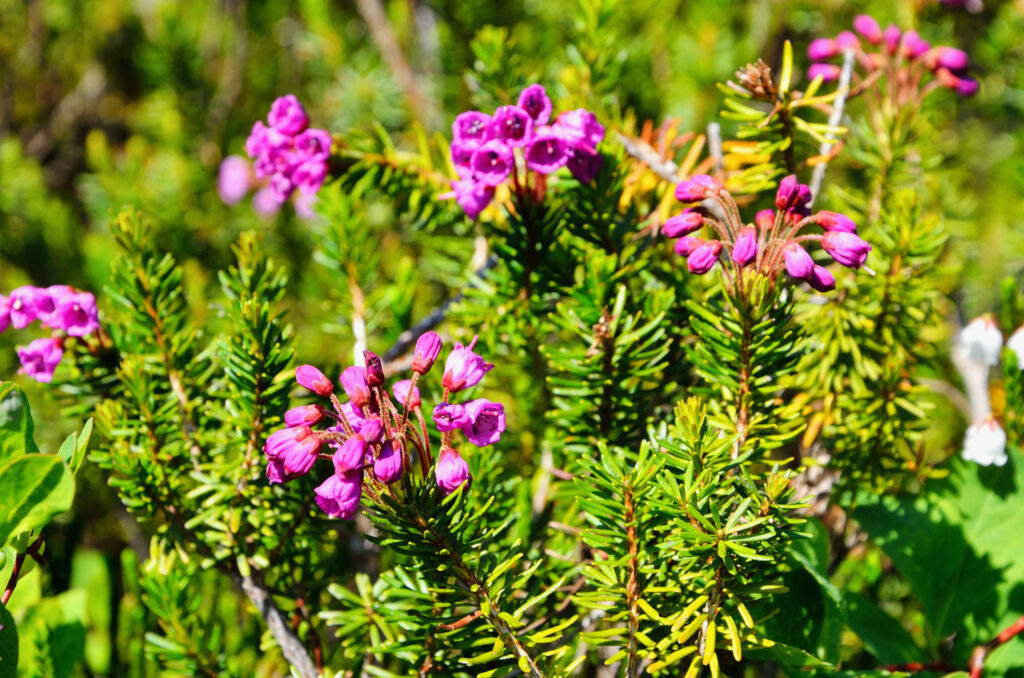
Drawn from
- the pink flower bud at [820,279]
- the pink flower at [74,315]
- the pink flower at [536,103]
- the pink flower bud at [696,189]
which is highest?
the pink flower at [536,103]

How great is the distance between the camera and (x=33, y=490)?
2.24 ft

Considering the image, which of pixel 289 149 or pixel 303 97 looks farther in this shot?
pixel 303 97

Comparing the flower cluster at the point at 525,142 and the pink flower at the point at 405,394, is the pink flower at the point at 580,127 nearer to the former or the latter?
the flower cluster at the point at 525,142

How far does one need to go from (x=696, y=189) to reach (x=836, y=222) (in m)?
0.15

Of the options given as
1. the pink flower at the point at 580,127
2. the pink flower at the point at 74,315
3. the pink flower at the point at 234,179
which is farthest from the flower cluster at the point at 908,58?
the pink flower at the point at 234,179

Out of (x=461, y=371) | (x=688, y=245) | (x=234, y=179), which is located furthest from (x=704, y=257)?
(x=234, y=179)

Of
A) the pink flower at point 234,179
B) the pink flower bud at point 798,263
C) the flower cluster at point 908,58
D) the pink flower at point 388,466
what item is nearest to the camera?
the pink flower at point 388,466

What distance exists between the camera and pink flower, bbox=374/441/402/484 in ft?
2.07

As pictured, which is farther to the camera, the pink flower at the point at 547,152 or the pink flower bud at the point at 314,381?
the pink flower at the point at 547,152

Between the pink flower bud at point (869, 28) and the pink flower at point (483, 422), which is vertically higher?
the pink flower bud at point (869, 28)

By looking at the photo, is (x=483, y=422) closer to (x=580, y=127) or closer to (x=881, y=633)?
(x=580, y=127)

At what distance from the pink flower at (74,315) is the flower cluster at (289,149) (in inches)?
10.6

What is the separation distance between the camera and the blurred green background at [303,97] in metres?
1.53

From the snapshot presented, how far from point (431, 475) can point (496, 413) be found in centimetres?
9
